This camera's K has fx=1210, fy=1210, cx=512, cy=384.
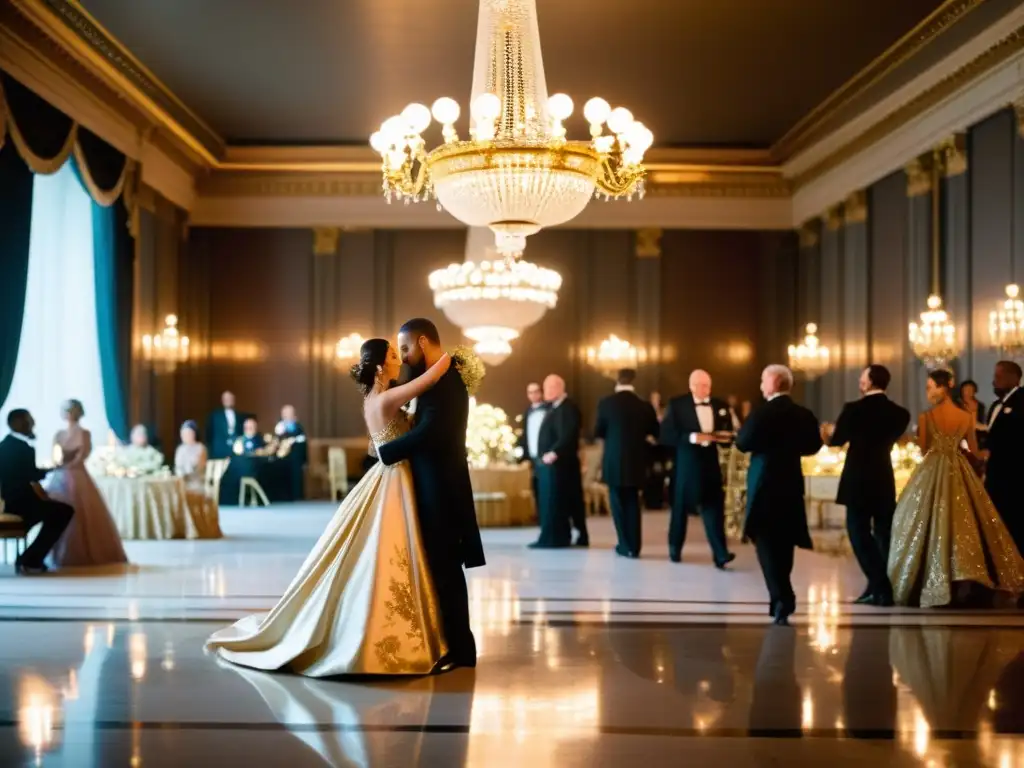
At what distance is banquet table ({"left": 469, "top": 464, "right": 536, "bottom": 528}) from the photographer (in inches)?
512

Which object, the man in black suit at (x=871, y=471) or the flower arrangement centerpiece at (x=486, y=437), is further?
the flower arrangement centerpiece at (x=486, y=437)

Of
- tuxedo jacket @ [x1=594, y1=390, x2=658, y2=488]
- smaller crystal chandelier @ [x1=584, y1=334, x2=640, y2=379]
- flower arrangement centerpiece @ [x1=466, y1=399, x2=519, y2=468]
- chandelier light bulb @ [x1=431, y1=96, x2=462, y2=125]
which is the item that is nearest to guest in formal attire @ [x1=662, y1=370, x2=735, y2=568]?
tuxedo jacket @ [x1=594, y1=390, x2=658, y2=488]

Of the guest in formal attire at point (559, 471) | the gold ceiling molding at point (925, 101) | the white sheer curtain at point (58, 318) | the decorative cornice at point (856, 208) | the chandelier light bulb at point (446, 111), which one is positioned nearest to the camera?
the chandelier light bulb at point (446, 111)

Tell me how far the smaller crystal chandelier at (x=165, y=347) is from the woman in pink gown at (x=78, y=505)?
20.7ft

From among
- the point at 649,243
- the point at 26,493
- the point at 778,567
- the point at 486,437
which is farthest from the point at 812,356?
the point at 26,493

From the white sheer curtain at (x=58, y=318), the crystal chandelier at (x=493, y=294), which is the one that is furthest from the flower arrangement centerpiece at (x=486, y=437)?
the white sheer curtain at (x=58, y=318)

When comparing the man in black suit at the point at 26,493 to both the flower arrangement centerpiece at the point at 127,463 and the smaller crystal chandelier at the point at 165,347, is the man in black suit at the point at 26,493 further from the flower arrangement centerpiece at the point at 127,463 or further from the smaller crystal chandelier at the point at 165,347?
the smaller crystal chandelier at the point at 165,347

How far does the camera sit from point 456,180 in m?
8.27

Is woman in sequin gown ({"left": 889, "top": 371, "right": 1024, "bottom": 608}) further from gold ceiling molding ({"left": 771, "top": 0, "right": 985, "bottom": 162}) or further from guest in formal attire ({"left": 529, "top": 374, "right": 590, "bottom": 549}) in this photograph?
gold ceiling molding ({"left": 771, "top": 0, "right": 985, "bottom": 162})

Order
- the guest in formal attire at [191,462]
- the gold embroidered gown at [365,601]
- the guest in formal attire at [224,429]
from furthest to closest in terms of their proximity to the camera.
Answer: the guest in formal attire at [224,429] < the guest in formal attire at [191,462] < the gold embroidered gown at [365,601]

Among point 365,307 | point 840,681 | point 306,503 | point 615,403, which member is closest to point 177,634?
point 840,681

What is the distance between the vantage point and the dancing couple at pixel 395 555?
16.6ft

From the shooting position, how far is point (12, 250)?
11023 millimetres

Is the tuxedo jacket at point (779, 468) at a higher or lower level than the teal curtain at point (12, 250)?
lower
